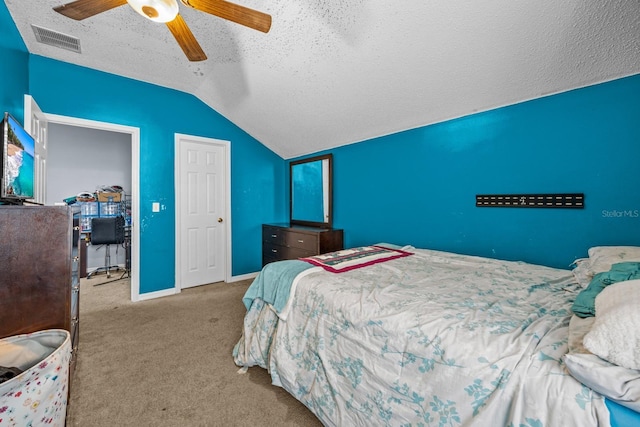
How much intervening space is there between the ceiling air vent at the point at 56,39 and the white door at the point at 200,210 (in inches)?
48.7

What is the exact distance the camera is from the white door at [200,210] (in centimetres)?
355

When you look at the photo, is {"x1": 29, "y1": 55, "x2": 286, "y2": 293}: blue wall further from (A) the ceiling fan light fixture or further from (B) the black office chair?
(A) the ceiling fan light fixture

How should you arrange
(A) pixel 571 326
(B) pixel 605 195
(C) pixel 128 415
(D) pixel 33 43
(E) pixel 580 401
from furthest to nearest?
(D) pixel 33 43, (B) pixel 605 195, (C) pixel 128 415, (A) pixel 571 326, (E) pixel 580 401

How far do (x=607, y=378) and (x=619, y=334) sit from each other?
122 millimetres

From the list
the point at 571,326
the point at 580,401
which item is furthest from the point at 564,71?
the point at 580,401

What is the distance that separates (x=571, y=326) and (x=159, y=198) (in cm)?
387

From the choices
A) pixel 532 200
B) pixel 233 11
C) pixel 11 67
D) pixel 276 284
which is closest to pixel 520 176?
pixel 532 200

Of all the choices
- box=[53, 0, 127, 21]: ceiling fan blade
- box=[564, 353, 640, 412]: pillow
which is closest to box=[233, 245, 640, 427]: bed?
box=[564, 353, 640, 412]: pillow

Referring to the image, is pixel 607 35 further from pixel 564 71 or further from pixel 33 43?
pixel 33 43

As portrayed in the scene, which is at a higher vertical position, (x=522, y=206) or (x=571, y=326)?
(x=522, y=206)

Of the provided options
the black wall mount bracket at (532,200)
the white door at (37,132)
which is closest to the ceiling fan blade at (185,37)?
the white door at (37,132)

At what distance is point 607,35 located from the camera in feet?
5.02

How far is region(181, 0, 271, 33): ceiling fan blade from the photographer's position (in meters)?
1.41

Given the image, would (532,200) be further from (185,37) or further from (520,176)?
(185,37)
